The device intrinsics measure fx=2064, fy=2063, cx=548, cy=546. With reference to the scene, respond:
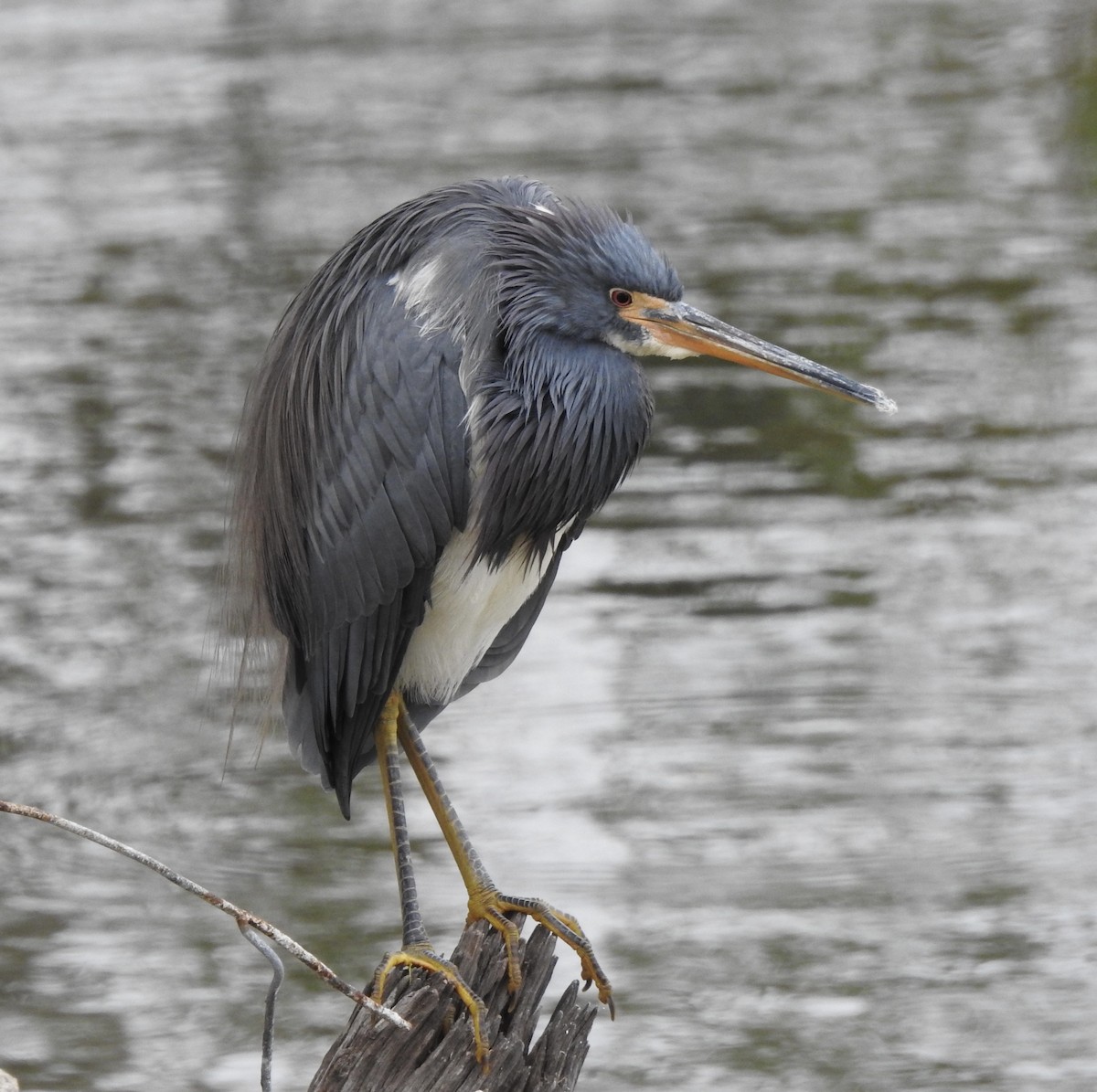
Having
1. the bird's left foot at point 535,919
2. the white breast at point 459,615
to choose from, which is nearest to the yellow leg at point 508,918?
the bird's left foot at point 535,919

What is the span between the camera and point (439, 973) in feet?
14.1

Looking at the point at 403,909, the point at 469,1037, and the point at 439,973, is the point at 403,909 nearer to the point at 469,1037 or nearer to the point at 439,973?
the point at 439,973

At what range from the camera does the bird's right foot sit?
4180mm

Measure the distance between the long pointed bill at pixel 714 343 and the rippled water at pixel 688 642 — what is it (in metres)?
2.59

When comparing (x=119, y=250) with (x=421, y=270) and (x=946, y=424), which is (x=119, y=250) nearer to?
(x=946, y=424)

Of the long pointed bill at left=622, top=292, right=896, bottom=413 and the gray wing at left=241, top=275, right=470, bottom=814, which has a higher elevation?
the long pointed bill at left=622, top=292, right=896, bottom=413

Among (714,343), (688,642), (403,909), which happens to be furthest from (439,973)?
(688,642)

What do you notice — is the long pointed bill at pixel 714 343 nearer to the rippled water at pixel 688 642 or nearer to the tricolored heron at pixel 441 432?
the tricolored heron at pixel 441 432

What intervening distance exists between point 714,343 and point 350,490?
2.80ft

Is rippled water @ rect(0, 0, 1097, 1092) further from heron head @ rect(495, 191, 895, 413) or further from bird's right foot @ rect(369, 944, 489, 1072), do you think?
heron head @ rect(495, 191, 895, 413)

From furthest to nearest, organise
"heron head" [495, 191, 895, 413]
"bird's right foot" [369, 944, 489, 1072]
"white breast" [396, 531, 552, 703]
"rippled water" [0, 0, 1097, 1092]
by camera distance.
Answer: "rippled water" [0, 0, 1097, 1092] → "white breast" [396, 531, 552, 703] → "heron head" [495, 191, 895, 413] → "bird's right foot" [369, 944, 489, 1072]

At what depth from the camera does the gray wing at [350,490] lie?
14.4 ft

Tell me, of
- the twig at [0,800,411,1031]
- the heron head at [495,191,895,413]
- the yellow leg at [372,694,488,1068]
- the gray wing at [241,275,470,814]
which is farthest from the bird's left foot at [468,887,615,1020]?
the heron head at [495,191,895,413]

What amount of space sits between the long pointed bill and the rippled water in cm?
259
